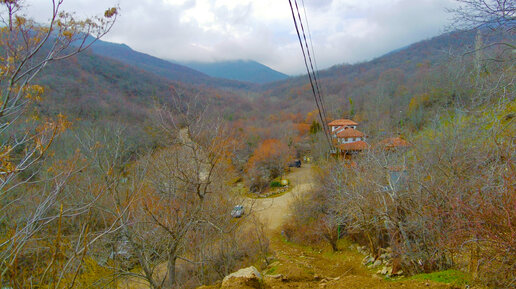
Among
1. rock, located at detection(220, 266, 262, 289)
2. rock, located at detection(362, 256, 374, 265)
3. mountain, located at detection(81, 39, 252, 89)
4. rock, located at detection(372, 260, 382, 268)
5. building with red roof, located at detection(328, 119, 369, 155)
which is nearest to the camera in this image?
rock, located at detection(220, 266, 262, 289)

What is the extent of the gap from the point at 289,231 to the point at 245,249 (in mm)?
4788

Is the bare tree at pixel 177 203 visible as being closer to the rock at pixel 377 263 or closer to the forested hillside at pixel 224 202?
the forested hillside at pixel 224 202

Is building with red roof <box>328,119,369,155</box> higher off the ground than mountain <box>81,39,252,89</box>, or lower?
lower

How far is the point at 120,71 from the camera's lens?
54.6 m

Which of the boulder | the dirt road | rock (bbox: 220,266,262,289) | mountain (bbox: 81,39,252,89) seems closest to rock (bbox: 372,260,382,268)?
the boulder

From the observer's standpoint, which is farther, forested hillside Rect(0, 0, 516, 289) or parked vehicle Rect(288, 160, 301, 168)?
parked vehicle Rect(288, 160, 301, 168)

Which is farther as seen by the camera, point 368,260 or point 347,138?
point 347,138

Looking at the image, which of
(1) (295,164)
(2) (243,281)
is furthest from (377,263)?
(1) (295,164)

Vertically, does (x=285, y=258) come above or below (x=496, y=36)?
below

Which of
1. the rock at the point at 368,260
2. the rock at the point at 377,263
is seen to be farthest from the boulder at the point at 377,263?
the rock at the point at 368,260

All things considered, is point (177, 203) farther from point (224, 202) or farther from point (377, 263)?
point (377, 263)

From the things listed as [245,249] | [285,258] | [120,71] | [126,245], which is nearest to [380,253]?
[285,258]

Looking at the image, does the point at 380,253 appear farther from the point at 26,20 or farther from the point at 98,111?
the point at 98,111

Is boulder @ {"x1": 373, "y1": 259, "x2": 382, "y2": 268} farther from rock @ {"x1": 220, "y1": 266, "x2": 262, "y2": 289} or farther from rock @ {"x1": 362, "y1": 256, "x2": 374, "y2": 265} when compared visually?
rock @ {"x1": 220, "y1": 266, "x2": 262, "y2": 289}
